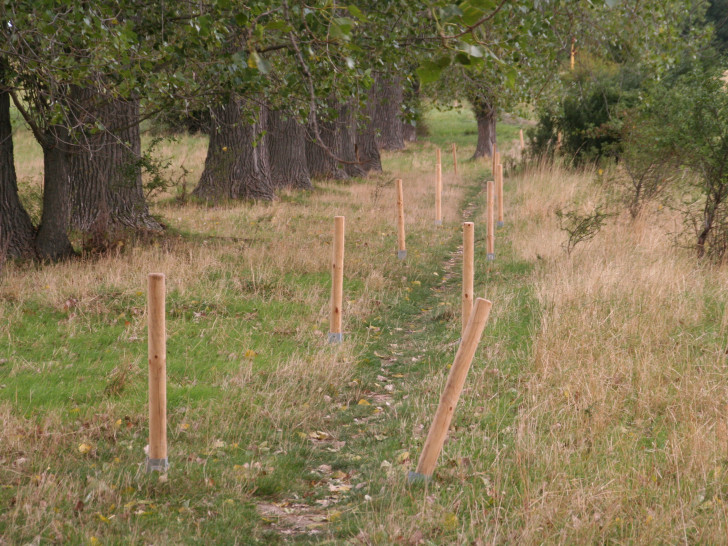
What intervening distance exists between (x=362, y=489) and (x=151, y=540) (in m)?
1.38

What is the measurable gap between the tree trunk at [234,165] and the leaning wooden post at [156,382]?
11722mm

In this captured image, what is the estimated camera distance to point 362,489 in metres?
4.95

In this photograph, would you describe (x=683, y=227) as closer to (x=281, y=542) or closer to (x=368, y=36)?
(x=368, y=36)

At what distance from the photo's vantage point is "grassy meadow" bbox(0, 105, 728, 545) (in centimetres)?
432

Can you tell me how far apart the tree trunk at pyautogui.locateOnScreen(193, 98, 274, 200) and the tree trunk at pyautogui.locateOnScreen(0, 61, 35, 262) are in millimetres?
5932

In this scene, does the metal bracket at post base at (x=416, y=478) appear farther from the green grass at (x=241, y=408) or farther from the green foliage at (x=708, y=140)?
the green foliage at (x=708, y=140)

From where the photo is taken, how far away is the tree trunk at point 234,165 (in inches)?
655

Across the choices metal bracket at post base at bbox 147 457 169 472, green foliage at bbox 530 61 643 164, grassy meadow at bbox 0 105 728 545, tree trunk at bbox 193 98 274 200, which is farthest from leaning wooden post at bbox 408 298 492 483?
green foliage at bbox 530 61 643 164

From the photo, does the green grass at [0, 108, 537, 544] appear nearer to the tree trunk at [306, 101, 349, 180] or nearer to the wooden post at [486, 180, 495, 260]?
the wooden post at [486, 180, 495, 260]

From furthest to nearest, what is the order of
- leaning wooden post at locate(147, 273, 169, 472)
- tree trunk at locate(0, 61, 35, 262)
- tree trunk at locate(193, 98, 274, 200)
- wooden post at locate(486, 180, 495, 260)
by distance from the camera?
1. tree trunk at locate(193, 98, 274, 200)
2. wooden post at locate(486, 180, 495, 260)
3. tree trunk at locate(0, 61, 35, 262)
4. leaning wooden post at locate(147, 273, 169, 472)

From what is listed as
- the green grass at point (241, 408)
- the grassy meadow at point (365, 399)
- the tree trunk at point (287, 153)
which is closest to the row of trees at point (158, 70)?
the grassy meadow at point (365, 399)

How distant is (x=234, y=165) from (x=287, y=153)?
3.06 m

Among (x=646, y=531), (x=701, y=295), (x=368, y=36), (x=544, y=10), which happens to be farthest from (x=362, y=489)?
(x=544, y=10)

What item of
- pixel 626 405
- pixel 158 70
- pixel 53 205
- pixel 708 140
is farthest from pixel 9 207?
pixel 708 140
